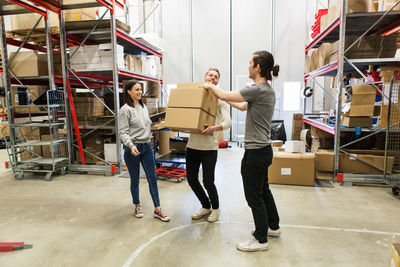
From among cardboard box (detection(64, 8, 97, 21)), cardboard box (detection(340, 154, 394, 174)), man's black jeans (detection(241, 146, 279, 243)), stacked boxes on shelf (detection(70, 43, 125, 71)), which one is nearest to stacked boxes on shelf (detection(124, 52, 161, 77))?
stacked boxes on shelf (detection(70, 43, 125, 71))

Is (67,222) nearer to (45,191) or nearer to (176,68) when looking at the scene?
(45,191)

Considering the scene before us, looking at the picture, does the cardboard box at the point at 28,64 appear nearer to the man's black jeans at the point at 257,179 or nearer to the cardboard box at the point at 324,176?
the man's black jeans at the point at 257,179

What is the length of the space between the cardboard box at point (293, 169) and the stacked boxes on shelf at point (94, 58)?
11.2 ft

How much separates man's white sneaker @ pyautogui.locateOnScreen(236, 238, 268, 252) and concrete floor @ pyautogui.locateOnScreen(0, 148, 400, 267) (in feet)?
0.14

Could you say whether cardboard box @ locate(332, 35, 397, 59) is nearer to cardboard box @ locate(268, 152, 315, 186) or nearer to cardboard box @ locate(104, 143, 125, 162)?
cardboard box @ locate(268, 152, 315, 186)

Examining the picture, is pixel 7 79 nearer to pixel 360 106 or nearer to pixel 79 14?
pixel 79 14

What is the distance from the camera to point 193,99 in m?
2.51

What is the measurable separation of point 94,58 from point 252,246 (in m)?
4.36

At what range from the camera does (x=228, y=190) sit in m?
4.21

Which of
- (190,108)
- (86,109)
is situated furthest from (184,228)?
(86,109)

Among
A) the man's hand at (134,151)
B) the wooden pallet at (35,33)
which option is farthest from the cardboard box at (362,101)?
the wooden pallet at (35,33)

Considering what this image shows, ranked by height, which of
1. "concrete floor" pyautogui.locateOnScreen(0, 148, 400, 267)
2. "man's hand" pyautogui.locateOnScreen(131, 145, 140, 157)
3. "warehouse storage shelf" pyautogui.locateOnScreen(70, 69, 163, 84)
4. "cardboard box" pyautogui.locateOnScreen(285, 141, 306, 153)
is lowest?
"concrete floor" pyautogui.locateOnScreen(0, 148, 400, 267)

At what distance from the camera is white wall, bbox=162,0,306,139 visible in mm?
8641

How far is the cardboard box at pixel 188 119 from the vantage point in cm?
249
